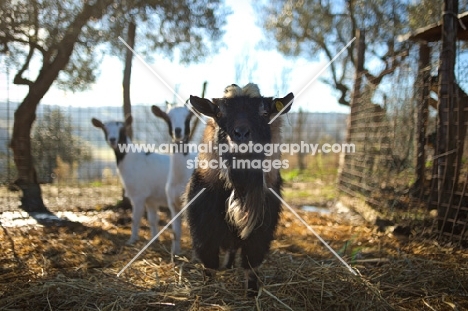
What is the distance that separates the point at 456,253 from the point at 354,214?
2958 millimetres

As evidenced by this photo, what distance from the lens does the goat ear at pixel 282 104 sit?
384 centimetres

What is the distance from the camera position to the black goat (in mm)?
3512

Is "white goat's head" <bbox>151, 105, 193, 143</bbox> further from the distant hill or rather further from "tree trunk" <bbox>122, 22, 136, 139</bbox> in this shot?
"tree trunk" <bbox>122, 22, 136, 139</bbox>

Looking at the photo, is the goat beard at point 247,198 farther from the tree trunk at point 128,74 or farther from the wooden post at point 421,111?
the tree trunk at point 128,74

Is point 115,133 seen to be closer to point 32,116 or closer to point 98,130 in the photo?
point 32,116

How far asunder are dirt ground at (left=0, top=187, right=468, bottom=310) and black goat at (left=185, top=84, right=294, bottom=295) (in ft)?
1.27

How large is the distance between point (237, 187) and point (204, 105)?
2.85 ft

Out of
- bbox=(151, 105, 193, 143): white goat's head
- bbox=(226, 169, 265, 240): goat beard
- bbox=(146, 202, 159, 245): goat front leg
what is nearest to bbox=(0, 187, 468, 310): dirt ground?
bbox=(146, 202, 159, 245): goat front leg

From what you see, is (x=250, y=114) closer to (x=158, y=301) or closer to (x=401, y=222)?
(x=158, y=301)

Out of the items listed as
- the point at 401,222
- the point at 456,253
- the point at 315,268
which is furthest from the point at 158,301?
the point at 401,222

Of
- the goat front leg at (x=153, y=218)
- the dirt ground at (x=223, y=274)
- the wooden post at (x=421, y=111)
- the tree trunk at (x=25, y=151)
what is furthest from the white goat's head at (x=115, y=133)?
the wooden post at (x=421, y=111)

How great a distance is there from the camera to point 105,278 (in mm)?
4164

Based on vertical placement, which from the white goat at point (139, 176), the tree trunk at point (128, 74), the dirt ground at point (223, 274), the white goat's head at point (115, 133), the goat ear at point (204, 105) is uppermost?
the tree trunk at point (128, 74)

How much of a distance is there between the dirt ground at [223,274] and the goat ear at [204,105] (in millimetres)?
1690
